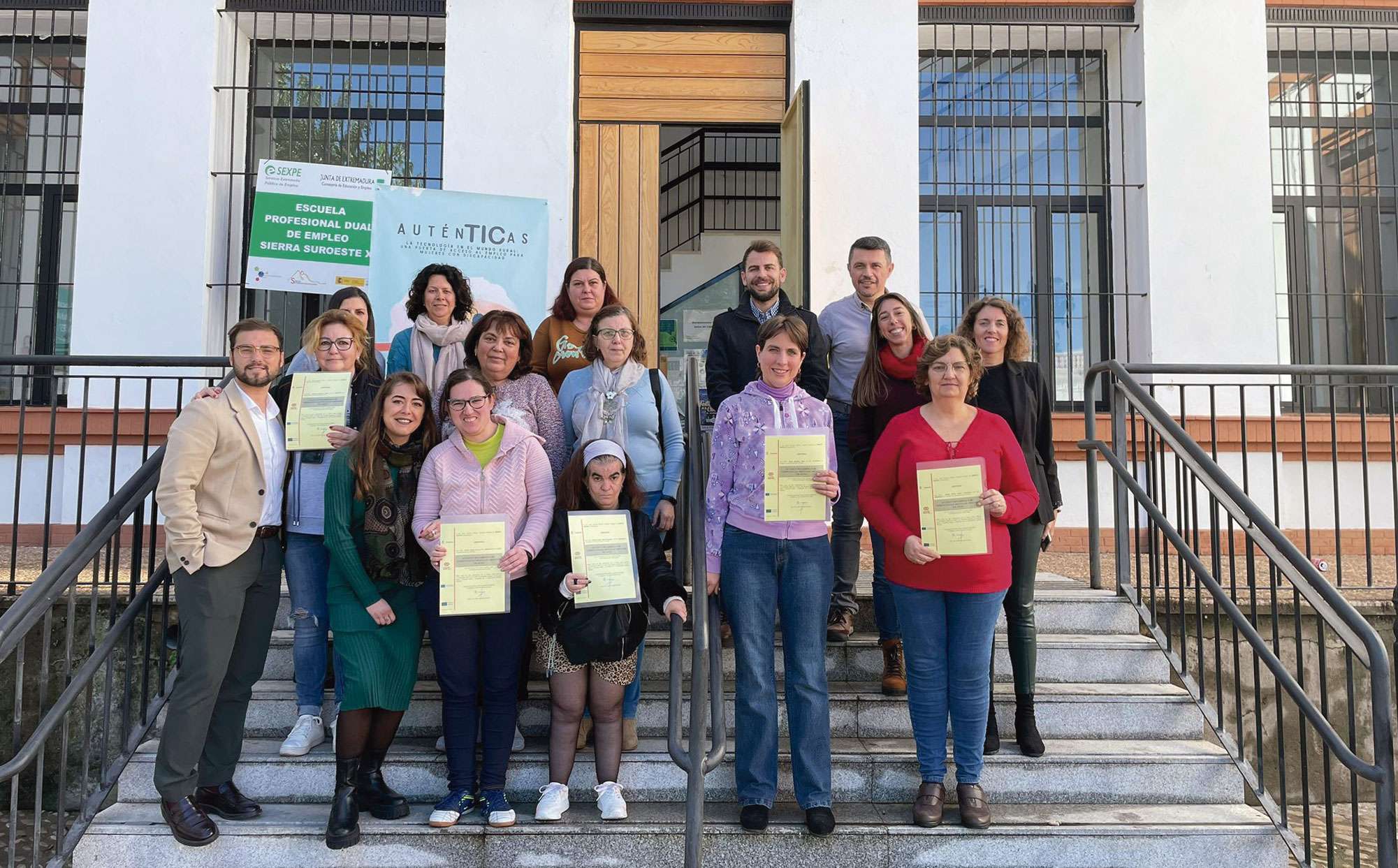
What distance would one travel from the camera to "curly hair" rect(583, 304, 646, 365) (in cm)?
414

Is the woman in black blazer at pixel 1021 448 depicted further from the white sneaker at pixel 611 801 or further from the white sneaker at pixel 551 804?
the white sneaker at pixel 551 804

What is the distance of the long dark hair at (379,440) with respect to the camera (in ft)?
11.7

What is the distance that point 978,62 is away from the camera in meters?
7.67

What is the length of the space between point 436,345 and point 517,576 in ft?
4.45

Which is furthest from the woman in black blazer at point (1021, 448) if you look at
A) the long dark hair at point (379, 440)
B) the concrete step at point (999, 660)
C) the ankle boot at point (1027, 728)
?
the long dark hair at point (379, 440)

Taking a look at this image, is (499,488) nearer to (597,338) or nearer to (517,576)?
(517,576)

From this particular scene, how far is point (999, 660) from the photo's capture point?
450 centimetres

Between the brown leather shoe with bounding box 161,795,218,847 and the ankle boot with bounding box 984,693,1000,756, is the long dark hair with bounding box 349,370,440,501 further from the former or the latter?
the ankle boot with bounding box 984,693,1000,756

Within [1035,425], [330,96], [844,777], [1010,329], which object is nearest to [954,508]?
[1035,425]

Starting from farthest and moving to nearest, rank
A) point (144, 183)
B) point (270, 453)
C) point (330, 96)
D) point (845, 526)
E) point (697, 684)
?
1. point (330, 96)
2. point (144, 183)
3. point (845, 526)
4. point (270, 453)
5. point (697, 684)

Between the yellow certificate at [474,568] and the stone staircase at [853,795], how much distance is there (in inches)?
32.0

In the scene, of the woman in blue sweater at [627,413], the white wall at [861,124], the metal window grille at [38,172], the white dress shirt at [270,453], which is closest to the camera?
the white dress shirt at [270,453]

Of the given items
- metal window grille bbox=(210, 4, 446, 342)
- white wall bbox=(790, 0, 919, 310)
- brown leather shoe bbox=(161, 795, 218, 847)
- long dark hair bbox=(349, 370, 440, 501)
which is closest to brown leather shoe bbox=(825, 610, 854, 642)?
long dark hair bbox=(349, 370, 440, 501)

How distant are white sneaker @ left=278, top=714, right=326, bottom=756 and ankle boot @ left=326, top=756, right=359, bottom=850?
1.48 ft
